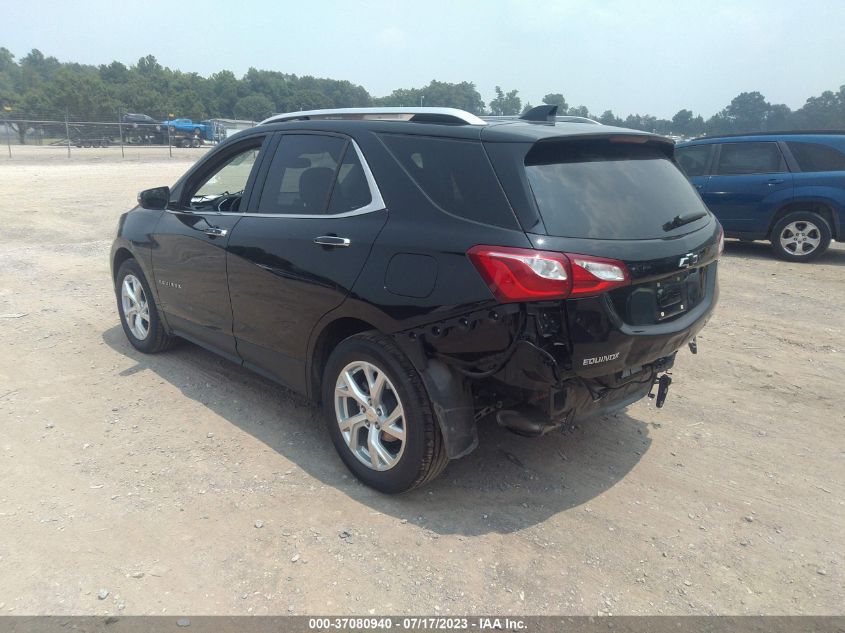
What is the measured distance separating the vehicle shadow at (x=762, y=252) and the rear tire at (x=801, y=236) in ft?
0.59

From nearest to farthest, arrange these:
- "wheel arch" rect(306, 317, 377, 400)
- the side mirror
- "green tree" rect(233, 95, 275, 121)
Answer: "wheel arch" rect(306, 317, 377, 400)
the side mirror
"green tree" rect(233, 95, 275, 121)

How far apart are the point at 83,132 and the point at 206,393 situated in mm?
40780

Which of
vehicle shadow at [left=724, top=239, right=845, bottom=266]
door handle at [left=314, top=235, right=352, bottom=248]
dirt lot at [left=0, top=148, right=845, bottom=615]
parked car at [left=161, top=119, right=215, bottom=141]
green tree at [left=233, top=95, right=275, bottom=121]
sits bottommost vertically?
dirt lot at [left=0, top=148, right=845, bottom=615]

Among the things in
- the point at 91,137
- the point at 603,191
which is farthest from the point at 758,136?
the point at 91,137

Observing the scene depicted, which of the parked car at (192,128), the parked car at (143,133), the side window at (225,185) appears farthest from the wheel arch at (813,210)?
the parked car at (192,128)

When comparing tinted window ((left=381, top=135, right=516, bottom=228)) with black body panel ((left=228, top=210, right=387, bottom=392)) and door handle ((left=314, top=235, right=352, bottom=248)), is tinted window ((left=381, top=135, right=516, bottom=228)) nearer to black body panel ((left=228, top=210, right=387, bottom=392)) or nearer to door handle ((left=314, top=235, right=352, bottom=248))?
black body panel ((left=228, top=210, right=387, bottom=392))

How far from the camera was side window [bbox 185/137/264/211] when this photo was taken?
444 centimetres

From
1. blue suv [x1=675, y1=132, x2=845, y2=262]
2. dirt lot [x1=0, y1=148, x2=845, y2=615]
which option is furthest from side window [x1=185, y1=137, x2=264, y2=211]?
blue suv [x1=675, y1=132, x2=845, y2=262]

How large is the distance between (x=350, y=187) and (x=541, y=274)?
129 cm

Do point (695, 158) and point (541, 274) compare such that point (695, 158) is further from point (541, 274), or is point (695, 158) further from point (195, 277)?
point (541, 274)

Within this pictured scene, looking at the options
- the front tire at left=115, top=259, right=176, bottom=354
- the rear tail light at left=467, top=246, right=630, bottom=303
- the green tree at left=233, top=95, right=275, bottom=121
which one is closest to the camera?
the rear tail light at left=467, top=246, right=630, bottom=303

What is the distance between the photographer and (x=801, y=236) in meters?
9.18

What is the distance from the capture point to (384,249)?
3191mm

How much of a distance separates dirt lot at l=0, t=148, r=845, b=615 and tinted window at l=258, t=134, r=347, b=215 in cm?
139
